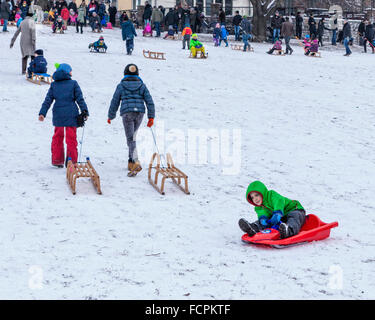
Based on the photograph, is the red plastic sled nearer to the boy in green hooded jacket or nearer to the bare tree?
the boy in green hooded jacket

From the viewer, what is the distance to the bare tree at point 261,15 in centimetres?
3378

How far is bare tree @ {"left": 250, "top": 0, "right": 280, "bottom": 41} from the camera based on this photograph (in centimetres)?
3378

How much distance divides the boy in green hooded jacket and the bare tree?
2817 cm

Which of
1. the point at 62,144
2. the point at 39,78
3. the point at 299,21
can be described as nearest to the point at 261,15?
the point at 299,21

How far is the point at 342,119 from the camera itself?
1469 centimetres

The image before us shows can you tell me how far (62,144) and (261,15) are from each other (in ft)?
85.3

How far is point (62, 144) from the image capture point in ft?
32.1

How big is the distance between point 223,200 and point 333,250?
2.53 m

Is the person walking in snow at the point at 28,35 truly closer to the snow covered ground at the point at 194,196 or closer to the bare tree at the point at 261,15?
the snow covered ground at the point at 194,196

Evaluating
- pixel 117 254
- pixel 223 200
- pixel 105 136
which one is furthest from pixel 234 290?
pixel 105 136

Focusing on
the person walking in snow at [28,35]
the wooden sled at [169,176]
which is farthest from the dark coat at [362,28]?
the wooden sled at [169,176]

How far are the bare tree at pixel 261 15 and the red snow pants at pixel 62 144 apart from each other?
1022 inches

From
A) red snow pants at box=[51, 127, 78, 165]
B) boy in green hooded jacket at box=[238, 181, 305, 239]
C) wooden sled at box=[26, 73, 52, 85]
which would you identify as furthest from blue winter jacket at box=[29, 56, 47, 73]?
boy in green hooded jacket at box=[238, 181, 305, 239]
